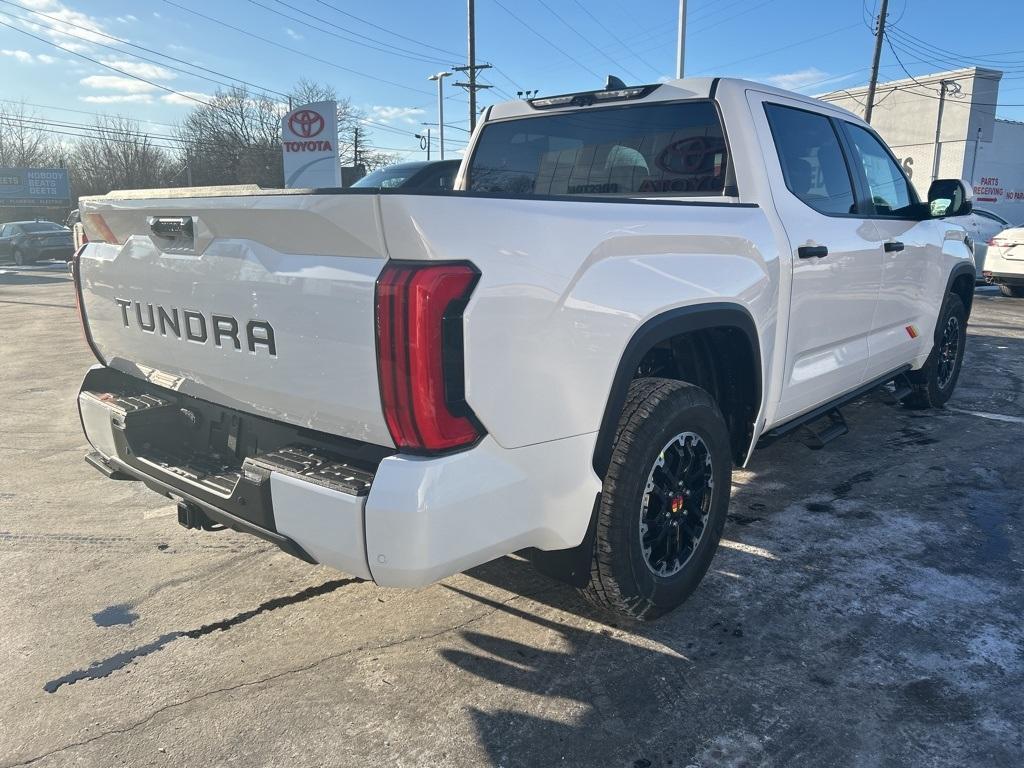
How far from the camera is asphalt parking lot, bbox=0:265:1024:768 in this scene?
2.23 meters

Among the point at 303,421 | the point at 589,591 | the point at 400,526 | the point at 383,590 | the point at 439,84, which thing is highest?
the point at 439,84

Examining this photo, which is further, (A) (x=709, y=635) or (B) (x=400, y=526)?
(A) (x=709, y=635)

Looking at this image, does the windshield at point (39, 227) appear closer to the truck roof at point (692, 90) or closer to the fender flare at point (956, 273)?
the truck roof at point (692, 90)

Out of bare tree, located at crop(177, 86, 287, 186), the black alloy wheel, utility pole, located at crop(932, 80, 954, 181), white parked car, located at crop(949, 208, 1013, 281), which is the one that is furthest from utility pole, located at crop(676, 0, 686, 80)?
bare tree, located at crop(177, 86, 287, 186)

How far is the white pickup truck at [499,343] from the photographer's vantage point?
190 cm

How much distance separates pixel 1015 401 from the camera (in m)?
6.25

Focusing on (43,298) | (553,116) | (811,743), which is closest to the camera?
(811,743)

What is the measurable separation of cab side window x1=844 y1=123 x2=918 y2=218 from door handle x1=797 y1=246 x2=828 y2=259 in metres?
1.07

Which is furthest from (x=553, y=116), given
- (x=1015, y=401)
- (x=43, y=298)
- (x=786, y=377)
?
(x=43, y=298)

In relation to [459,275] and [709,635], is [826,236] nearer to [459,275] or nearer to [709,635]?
[709,635]

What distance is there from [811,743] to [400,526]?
140 cm

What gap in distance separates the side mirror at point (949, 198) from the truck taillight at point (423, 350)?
3977mm

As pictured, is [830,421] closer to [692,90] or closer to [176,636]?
[692,90]

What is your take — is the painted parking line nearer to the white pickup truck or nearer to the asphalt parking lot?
the asphalt parking lot
